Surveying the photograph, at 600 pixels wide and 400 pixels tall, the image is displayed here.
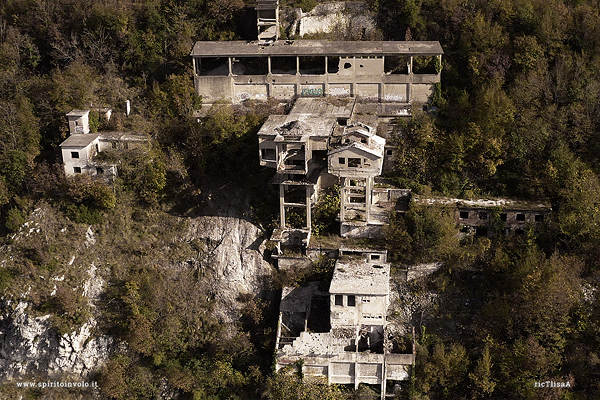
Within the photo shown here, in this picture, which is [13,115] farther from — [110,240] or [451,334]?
[451,334]

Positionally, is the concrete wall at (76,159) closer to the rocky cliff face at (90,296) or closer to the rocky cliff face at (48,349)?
the rocky cliff face at (90,296)

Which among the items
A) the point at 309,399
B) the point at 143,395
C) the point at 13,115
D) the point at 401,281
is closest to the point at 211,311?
the point at 143,395

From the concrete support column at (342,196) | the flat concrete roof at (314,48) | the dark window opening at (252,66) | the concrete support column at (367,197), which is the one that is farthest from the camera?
the dark window opening at (252,66)

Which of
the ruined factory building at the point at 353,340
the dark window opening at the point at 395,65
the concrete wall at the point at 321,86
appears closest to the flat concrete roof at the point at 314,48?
the concrete wall at the point at 321,86

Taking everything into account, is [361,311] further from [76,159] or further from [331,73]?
[76,159]

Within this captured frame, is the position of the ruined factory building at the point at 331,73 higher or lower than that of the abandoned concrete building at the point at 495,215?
higher

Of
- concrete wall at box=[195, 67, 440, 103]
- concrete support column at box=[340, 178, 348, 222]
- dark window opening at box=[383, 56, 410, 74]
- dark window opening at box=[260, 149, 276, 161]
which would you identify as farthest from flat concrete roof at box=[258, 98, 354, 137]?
dark window opening at box=[383, 56, 410, 74]

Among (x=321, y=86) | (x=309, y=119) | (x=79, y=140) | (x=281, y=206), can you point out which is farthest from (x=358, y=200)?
(x=79, y=140)
